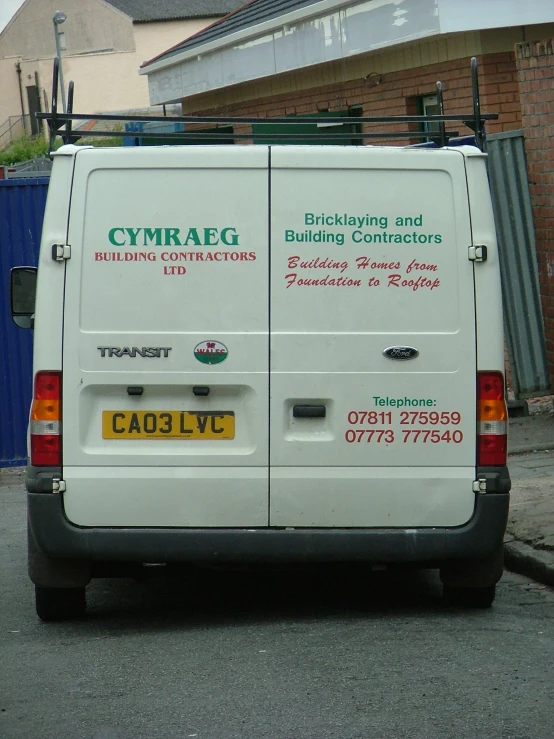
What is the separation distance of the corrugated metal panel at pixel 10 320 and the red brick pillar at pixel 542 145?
4.42m

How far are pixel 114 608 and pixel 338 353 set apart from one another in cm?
194

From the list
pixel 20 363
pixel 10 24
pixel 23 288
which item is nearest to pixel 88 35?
pixel 10 24

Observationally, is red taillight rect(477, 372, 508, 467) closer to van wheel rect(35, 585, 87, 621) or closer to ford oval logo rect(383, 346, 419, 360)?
ford oval logo rect(383, 346, 419, 360)

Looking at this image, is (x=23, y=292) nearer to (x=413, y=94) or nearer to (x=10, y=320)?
(x=10, y=320)

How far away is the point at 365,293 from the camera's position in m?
6.06

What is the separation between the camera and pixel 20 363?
12039 millimetres

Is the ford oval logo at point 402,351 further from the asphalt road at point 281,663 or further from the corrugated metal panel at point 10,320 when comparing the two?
the corrugated metal panel at point 10,320

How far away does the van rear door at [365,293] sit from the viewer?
606 centimetres

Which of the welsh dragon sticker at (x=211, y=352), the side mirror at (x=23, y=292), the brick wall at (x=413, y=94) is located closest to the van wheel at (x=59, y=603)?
the welsh dragon sticker at (x=211, y=352)

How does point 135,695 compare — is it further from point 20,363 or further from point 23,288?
point 20,363

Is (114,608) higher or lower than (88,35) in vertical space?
lower

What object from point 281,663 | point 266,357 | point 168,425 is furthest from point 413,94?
point 281,663

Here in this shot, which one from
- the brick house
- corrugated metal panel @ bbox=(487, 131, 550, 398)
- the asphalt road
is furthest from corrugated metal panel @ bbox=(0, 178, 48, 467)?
A: the asphalt road

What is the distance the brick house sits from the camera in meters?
12.0
